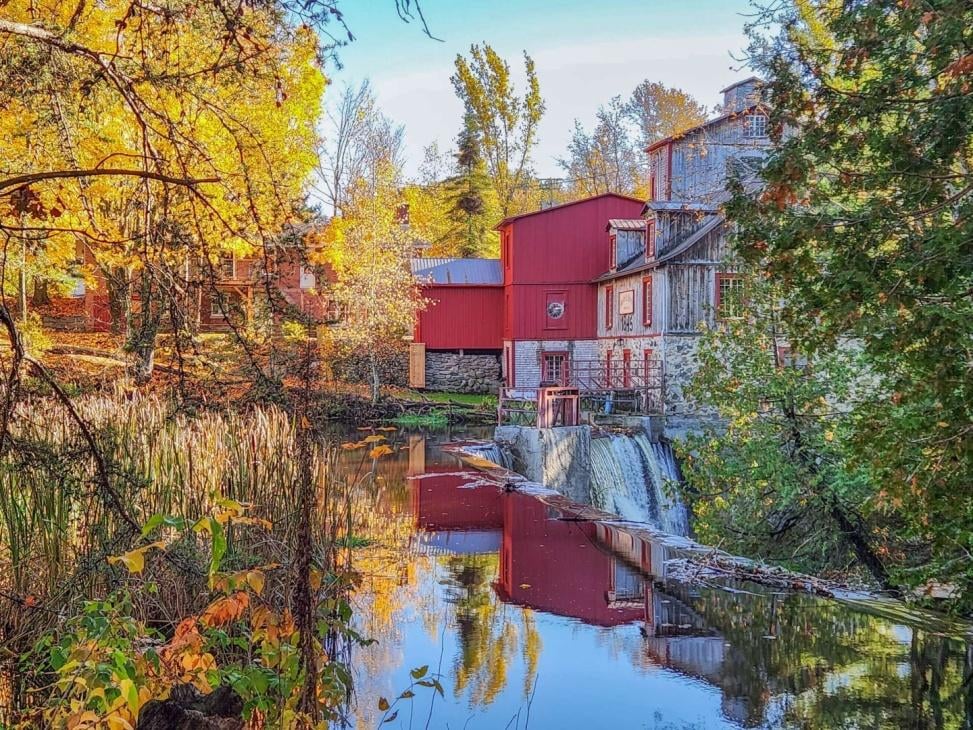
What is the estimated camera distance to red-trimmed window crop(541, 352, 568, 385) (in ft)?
90.3

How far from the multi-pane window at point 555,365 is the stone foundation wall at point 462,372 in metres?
2.08

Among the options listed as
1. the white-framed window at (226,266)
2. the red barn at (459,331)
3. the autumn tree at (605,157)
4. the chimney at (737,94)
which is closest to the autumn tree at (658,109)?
the autumn tree at (605,157)

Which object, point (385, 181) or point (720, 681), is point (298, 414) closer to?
point (720, 681)

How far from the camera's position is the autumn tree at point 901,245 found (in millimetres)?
Answer: 4664

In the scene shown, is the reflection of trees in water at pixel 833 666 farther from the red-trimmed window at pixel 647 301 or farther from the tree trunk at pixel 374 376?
the tree trunk at pixel 374 376

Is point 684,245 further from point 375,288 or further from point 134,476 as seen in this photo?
point 134,476

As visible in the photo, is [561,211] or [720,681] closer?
[720,681]

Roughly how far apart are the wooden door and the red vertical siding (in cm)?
312

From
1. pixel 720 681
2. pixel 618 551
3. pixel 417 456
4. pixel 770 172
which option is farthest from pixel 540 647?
pixel 417 456

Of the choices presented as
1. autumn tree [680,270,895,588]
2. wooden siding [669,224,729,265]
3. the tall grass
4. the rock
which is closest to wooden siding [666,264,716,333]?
wooden siding [669,224,729,265]

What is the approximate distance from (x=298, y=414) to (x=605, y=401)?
1832 cm

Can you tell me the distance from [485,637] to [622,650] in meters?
1.03

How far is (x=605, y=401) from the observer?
21.8m

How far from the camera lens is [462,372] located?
29.4 m
